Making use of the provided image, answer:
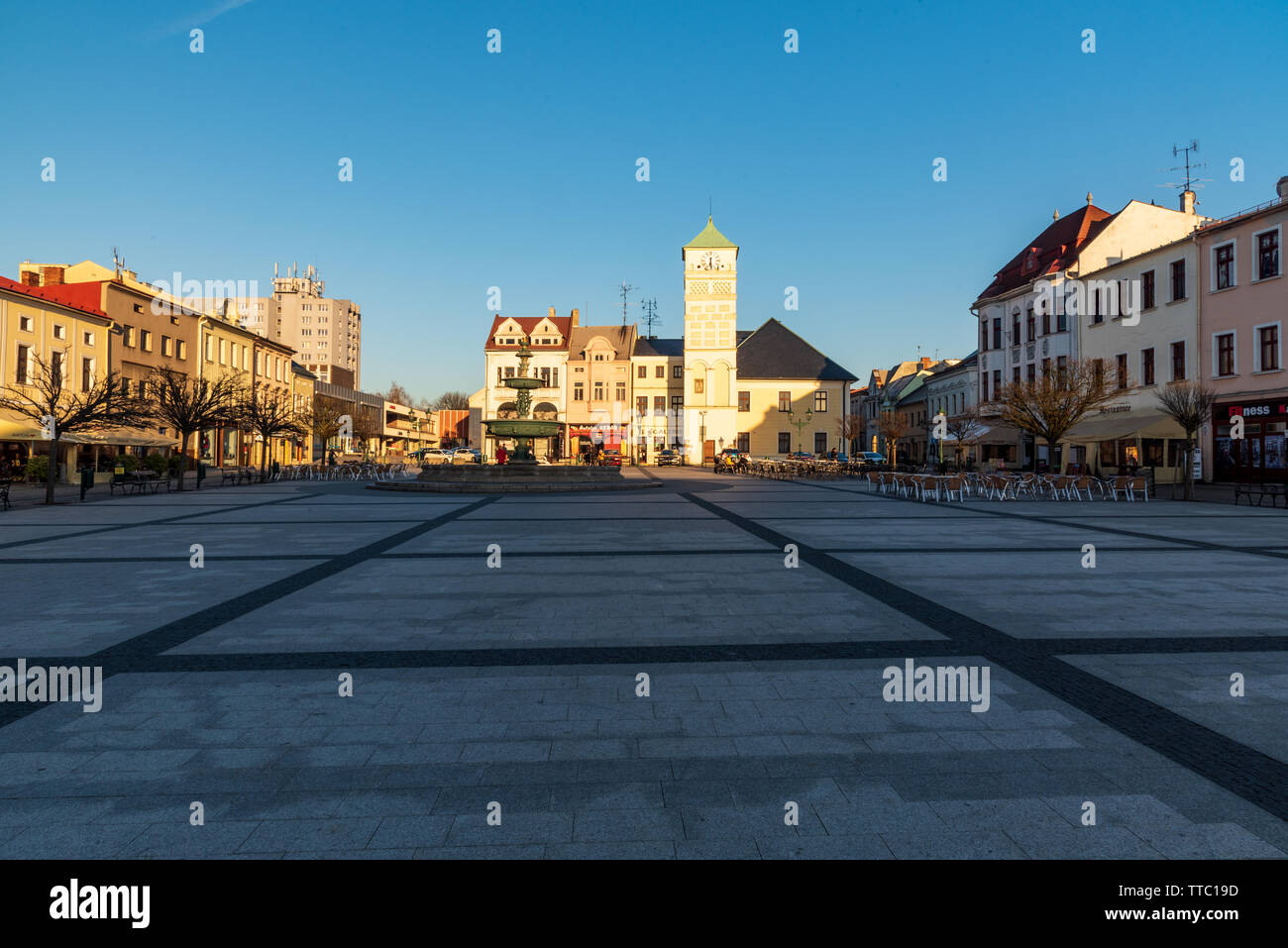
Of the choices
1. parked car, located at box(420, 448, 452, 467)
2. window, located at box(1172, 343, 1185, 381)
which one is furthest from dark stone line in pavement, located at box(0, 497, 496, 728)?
window, located at box(1172, 343, 1185, 381)

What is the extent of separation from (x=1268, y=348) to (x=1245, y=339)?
0.91 metres

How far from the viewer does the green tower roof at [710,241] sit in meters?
64.4

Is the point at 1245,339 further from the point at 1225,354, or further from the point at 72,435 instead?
the point at 72,435

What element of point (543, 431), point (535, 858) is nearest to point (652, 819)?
point (535, 858)

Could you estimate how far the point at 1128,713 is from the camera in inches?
179

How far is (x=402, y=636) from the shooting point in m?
6.41

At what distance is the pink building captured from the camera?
2695 centimetres

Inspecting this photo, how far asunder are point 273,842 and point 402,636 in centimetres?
343

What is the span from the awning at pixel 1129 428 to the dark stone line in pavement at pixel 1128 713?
2207 cm

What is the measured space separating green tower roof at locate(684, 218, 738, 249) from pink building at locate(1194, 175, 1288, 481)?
38.6m

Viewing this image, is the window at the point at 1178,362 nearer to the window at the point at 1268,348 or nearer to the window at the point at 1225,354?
the window at the point at 1225,354

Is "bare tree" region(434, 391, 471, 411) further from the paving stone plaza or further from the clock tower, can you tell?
the paving stone plaza

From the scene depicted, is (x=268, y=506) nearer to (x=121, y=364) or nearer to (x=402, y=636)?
(x=402, y=636)

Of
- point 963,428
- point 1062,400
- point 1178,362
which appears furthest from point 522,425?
point 1178,362
